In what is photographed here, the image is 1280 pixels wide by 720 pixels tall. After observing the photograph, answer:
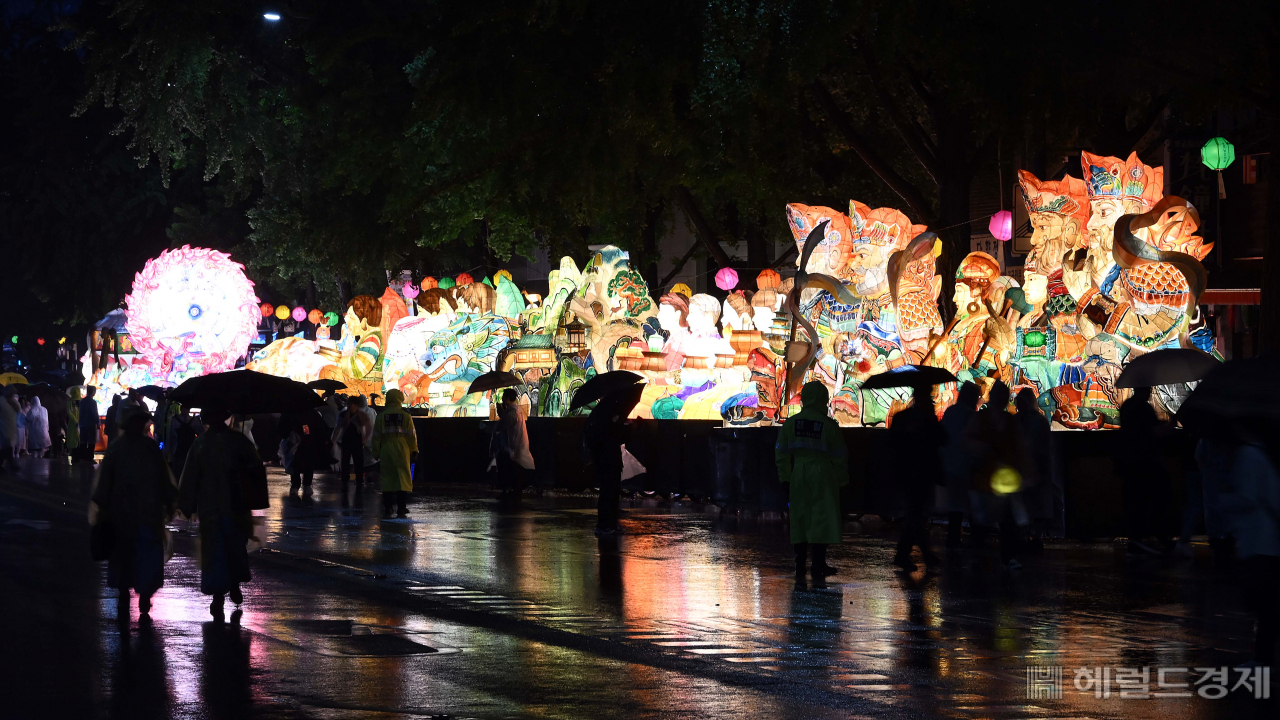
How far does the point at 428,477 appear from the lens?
29.2 meters

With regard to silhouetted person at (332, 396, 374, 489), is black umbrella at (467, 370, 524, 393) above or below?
above

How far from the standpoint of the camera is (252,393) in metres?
15.2

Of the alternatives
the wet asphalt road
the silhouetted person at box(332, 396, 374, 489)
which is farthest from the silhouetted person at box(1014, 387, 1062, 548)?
the silhouetted person at box(332, 396, 374, 489)

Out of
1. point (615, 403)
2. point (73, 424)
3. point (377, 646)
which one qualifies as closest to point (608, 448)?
point (615, 403)

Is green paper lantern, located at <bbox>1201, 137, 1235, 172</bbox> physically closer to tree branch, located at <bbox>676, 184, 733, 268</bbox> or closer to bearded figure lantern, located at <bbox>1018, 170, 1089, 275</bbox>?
bearded figure lantern, located at <bbox>1018, 170, 1089, 275</bbox>

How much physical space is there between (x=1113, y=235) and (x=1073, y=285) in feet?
3.43

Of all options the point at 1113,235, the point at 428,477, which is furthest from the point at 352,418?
the point at 1113,235

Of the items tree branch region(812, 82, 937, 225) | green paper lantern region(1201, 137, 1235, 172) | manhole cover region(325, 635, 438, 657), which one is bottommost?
manhole cover region(325, 635, 438, 657)

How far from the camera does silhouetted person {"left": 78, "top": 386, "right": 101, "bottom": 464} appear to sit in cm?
3669

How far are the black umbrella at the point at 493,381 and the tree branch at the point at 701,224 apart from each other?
774 centimetres

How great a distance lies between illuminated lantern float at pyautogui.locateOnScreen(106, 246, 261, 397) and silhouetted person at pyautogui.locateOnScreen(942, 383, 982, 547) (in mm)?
27000

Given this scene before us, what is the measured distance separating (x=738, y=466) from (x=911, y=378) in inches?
194

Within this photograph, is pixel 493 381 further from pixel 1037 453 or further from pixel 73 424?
pixel 73 424

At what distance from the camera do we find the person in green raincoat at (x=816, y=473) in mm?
13781
